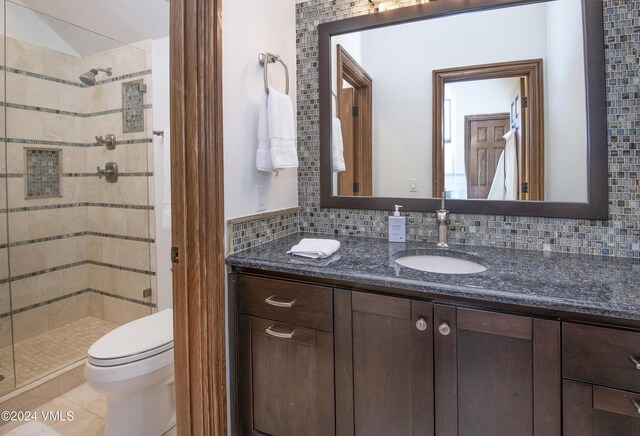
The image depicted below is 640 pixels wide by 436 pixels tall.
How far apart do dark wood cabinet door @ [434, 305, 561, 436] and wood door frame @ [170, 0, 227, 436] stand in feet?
2.60

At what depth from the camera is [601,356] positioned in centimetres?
83

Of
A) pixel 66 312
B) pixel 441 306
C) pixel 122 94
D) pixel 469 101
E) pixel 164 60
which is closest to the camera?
pixel 441 306

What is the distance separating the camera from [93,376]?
56.1 inches

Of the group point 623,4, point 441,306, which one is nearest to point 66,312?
point 441,306

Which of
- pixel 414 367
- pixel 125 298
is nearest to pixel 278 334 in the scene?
pixel 414 367

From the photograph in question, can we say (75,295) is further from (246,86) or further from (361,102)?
(361,102)

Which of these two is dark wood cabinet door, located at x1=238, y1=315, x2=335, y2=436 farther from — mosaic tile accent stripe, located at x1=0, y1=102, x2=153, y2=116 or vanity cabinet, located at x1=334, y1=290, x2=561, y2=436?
mosaic tile accent stripe, located at x1=0, y1=102, x2=153, y2=116

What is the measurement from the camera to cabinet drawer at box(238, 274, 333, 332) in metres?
1.16

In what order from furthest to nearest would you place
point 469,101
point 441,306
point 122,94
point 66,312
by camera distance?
1. point 66,312
2. point 122,94
3. point 469,101
4. point 441,306

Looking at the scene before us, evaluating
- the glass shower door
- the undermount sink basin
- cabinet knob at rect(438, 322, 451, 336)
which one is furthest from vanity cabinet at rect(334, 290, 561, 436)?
the glass shower door

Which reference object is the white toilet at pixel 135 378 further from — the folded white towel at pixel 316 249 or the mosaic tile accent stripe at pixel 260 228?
the folded white towel at pixel 316 249

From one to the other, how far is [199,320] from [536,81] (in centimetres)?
164

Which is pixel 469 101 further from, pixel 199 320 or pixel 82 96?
pixel 82 96

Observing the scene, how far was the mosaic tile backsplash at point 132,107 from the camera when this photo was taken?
2.30 metres
